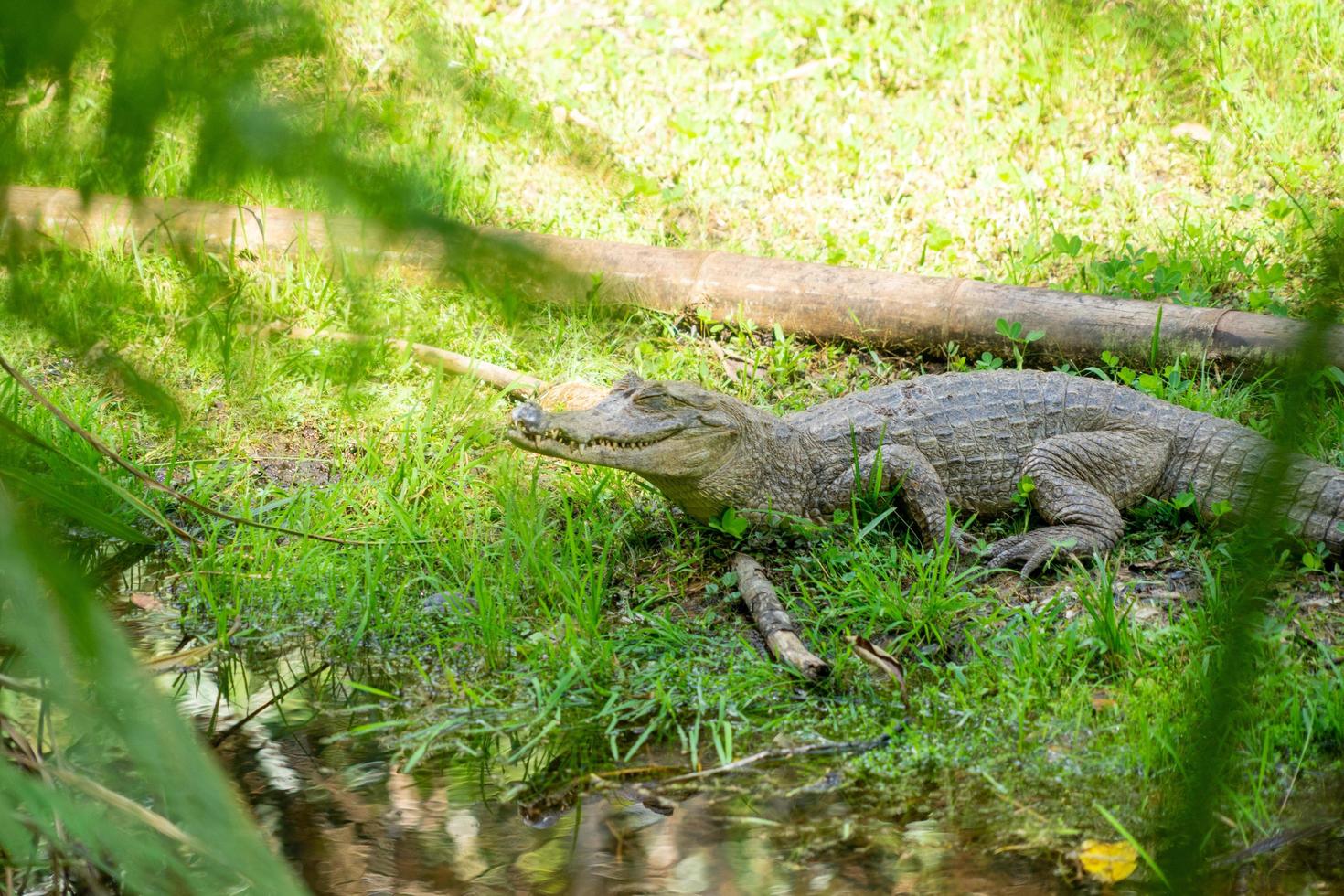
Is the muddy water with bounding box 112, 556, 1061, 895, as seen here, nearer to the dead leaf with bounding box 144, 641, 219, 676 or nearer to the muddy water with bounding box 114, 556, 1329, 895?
the muddy water with bounding box 114, 556, 1329, 895

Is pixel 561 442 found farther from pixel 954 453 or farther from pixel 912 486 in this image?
pixel 954 453

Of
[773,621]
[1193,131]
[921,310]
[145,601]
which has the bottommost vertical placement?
[145,601]

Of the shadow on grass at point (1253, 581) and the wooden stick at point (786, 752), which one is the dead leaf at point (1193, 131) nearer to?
the wooden stick at point (786, 752)

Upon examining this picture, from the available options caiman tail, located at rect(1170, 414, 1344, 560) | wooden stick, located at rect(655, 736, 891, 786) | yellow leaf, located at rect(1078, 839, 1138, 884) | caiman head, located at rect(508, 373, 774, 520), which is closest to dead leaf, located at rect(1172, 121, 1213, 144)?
caiman tail, located at rect(1170, 414, 1344, 560)

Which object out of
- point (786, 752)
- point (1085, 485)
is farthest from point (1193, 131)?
point (786, 752)

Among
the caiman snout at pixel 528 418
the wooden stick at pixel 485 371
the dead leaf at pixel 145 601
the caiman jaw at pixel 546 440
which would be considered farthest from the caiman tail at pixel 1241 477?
the dead leaf at pixel 145 601

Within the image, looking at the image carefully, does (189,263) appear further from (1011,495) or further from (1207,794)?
(1011,495)

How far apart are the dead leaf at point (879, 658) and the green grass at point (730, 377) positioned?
7 centimetres

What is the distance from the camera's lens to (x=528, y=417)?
4.18 meters

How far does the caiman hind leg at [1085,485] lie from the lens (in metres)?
4.34

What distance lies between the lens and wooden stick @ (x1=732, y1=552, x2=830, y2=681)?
12.1ft

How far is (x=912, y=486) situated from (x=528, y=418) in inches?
55.7

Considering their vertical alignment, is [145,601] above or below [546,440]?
below

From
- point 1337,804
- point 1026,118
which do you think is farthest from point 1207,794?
point 1026,118
